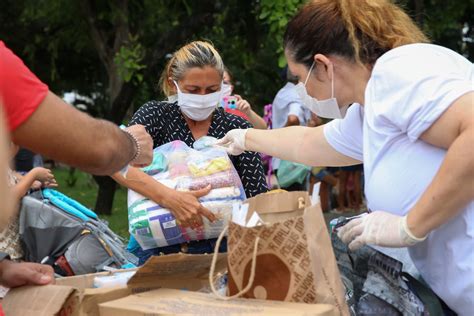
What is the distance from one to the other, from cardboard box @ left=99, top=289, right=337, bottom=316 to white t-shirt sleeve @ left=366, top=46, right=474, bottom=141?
1.86 ft

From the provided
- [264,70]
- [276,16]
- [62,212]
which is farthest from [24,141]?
[264,70]

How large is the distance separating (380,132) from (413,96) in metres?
0.17

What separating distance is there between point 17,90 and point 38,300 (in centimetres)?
71

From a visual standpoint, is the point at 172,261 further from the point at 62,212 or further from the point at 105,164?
the point at 62,212

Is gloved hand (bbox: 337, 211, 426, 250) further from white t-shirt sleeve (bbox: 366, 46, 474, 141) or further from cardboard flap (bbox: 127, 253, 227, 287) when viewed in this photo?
cardboard flap (bbox: 127, 253, 227, 287)

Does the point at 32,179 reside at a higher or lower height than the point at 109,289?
lower

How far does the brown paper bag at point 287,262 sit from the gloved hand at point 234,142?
1.03 m

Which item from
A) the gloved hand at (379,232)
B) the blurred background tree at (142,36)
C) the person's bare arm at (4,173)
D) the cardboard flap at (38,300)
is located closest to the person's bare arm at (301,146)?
the gloved hand at (379,232)

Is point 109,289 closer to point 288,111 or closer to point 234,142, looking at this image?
point 234,142

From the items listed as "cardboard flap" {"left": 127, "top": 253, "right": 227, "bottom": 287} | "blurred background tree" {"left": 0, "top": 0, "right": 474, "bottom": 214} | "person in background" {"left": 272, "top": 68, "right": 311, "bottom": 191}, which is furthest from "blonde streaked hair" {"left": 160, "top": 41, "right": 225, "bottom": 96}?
"person in background" {"left": 272, "top": 68, "right": 311, "bottom": 191}

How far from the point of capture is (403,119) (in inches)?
79.1

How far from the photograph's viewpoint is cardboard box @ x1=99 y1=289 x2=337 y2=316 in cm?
180

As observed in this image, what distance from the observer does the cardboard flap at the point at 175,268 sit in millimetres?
2062

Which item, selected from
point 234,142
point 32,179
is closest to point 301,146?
point 234,142
